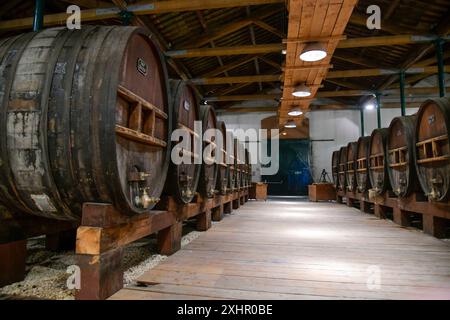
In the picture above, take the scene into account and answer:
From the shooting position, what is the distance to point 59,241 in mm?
2875

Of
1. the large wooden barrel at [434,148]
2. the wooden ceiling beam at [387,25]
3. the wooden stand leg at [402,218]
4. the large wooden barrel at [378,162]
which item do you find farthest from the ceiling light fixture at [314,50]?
the wooden ceiling beam at [387,25]

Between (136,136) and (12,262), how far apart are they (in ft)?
3.80

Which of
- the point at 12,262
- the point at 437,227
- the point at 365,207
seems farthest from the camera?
the point at 365,207

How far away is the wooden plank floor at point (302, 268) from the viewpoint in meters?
1.87

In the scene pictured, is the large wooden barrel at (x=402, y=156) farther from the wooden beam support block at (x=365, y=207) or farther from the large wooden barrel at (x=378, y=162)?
the wooden beam support block at (x=365, y=207)

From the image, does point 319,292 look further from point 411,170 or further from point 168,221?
point 411,170

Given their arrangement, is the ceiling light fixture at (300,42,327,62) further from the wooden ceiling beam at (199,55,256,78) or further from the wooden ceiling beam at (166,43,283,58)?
the wooden ceiling beam at (199,55,256,78)

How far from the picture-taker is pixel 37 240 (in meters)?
3.31

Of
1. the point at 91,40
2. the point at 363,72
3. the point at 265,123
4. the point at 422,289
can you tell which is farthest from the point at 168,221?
the point at 265,123

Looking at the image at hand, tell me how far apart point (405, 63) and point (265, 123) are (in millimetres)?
7363

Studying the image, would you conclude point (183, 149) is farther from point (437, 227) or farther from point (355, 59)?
point (355, 59)

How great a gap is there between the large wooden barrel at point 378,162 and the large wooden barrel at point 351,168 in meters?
1.32

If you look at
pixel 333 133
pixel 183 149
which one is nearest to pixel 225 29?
pixel 183 149

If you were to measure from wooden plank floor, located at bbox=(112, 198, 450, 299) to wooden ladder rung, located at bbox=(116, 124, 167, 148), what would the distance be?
0.98 meters
